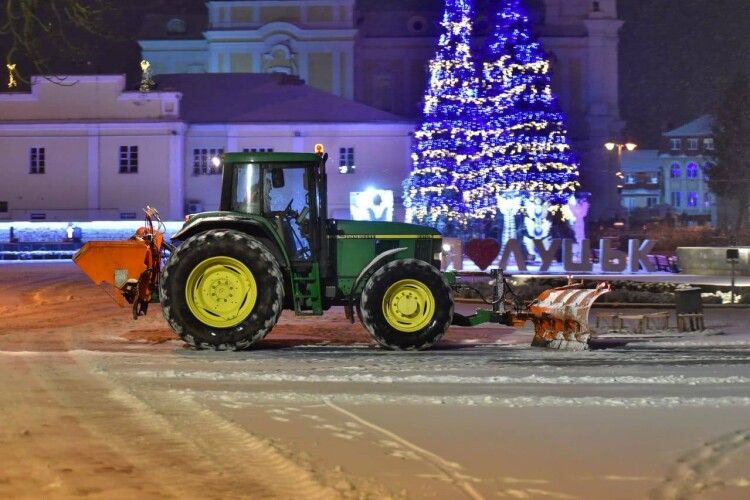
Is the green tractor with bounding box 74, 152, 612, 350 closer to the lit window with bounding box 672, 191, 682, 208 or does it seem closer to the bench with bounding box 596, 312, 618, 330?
the bench with bounding box 596, 312, 618, 330

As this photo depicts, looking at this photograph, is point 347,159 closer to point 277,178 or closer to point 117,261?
point 117,261

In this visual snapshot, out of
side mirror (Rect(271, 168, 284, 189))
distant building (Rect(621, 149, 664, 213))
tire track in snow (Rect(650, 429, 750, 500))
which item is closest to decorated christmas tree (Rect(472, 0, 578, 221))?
side mirror (Rect(271, 168, 284, 189))

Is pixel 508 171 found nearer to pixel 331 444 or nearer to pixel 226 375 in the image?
pixel 226 375

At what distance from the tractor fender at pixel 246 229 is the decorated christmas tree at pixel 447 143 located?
39245mm

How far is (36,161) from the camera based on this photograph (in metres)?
57.2

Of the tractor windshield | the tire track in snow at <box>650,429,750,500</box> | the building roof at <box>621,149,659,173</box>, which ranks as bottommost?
the tire track in snow at <box>650,429,750,500</box>

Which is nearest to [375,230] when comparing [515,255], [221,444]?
[221,444]

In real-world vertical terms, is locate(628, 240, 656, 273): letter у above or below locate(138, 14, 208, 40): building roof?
below

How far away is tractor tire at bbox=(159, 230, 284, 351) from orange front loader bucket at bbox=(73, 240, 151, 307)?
109cm

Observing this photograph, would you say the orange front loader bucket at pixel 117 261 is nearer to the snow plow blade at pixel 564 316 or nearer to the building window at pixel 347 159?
the snow plow blade at pixel 564 316

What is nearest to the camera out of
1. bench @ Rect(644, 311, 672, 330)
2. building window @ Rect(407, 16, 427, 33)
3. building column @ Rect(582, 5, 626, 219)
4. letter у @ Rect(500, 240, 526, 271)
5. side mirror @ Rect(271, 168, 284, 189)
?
side mirror @ Rect(271, 168, 284, 189)

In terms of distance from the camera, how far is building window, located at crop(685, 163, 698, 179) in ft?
350

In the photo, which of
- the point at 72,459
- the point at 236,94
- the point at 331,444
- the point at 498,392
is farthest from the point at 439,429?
the point at 236,94

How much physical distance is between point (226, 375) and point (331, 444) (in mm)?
4041
